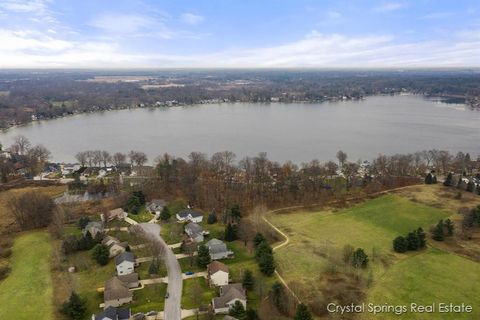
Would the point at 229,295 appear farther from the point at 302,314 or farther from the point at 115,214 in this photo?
the point at 115,214

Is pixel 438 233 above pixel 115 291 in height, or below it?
above

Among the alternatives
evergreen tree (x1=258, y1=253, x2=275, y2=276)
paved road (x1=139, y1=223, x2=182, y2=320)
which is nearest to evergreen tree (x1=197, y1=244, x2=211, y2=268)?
paved road (x1=139, y1=223, x2=182, y2=320)

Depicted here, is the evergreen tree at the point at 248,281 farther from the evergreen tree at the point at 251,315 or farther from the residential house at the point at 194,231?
the residential house at the point at 194,231

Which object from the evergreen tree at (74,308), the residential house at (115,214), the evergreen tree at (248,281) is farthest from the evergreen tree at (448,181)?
the evergreen tree at (74,308)

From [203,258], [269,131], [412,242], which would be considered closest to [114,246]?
[203,258]

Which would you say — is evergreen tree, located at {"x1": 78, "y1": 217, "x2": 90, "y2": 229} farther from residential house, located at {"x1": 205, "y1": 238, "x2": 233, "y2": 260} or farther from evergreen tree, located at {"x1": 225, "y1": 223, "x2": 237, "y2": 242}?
evergreen tree, located at {"x1": 225, "y1": 223, "x2": 237, "y2": 242}

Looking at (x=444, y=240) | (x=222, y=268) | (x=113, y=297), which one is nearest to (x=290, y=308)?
(x=222, y=268)

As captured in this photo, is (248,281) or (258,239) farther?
(258,239)
